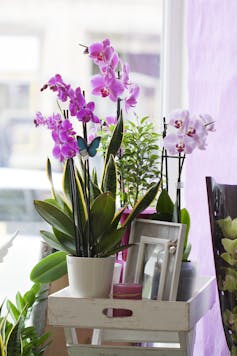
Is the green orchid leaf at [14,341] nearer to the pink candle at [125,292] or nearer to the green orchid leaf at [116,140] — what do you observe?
the pink candle at [125,292]

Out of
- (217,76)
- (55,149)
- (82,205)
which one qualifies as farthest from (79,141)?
(217,76)

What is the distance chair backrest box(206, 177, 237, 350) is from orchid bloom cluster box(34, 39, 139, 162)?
31 centimetres

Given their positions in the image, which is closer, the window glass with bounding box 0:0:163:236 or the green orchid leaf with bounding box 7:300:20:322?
the green orchid leaf with bounding box 7:300:20:322

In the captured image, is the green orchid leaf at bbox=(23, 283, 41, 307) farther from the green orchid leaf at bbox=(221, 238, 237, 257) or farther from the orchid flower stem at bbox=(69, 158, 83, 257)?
the green orchid leaf at bbox=(221, 238, 237, 257)

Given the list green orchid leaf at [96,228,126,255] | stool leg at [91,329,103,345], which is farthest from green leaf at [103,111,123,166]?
stool leg at [91,329,103,345]

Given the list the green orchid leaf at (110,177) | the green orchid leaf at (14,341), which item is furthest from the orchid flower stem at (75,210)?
the green orchid leaf at (14,341)

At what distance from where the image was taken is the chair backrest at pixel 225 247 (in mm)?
1545

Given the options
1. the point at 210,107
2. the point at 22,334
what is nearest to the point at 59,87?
the point at 210,107

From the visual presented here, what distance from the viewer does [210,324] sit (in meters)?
1.93

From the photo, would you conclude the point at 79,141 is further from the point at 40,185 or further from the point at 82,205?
the point at 40,185

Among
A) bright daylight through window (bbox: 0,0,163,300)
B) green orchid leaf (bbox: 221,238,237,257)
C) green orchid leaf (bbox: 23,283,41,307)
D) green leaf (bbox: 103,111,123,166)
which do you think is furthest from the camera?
bright daylight through window (bbox: 0,0,163,300)

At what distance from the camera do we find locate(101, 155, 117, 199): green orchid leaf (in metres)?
1.73

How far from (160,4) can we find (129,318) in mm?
1465

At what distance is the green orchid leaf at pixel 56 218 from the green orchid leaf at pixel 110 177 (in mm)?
133
